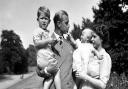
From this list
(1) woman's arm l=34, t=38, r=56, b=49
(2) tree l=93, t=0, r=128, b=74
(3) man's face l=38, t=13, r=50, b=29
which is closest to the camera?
(1) woman's arm l=34, t=38, r=56, b=49

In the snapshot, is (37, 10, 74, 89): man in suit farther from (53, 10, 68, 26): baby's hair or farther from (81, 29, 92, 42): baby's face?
(81, 29, 92, 42): baby's face

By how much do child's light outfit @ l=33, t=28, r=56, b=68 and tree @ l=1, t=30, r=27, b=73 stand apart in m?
70.1

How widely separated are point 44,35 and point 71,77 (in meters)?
0.55

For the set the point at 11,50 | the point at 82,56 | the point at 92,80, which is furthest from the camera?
the point at 11,50

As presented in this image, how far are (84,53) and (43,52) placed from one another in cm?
43

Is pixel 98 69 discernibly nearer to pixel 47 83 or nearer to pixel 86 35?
pixel 86 35

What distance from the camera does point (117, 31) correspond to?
23.3 metres

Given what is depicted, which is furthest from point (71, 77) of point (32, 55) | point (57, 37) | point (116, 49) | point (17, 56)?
point (32, 55)

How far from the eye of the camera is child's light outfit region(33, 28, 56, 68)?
316cm

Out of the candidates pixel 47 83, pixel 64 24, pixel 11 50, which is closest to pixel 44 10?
pixel 64 24

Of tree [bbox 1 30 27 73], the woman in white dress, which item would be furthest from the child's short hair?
tree [bbox 1 30 27 73]

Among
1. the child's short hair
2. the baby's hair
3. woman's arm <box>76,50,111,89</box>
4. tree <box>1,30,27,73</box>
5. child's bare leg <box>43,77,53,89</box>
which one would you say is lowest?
tree <box>1,30,27,73</box>

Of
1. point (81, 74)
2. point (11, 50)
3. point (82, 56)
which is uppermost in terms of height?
point (82, 56)

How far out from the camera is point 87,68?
3080 mm
